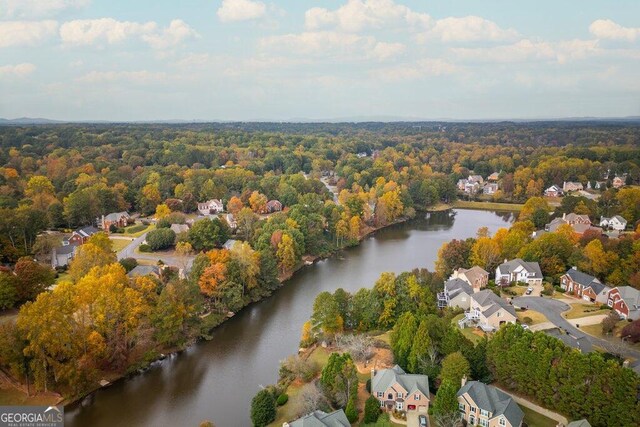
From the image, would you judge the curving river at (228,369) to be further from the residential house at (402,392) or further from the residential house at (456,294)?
the residential house at (456,294)

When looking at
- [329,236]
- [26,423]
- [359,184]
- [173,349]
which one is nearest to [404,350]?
[173,349]

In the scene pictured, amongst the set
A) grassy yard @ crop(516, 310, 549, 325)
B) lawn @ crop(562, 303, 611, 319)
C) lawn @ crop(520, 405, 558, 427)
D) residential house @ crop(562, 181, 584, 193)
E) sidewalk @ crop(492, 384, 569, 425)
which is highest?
residential house @ crop(562, 181, 584, 193)

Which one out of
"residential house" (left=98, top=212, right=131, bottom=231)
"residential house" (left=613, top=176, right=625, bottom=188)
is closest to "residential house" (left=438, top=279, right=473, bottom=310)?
"residential house" (left=98, top=212, right=131, bottom=231)

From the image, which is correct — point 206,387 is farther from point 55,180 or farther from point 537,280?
point 55,180

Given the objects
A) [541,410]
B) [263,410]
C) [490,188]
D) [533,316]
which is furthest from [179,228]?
[490,188]

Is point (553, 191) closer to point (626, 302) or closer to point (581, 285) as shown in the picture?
point (581, 285)

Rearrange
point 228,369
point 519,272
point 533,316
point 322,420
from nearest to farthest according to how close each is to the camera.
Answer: point 322,420
point 228,369
point 533,316
point 519,272

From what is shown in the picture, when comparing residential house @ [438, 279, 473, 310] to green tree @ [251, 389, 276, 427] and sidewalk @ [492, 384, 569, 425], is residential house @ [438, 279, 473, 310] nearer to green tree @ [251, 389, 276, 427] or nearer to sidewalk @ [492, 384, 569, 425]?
sidewalk @ [492, 384, 569, 425]
